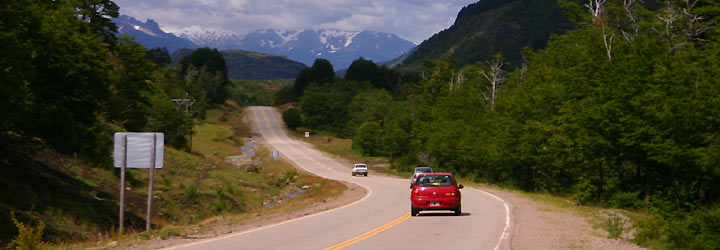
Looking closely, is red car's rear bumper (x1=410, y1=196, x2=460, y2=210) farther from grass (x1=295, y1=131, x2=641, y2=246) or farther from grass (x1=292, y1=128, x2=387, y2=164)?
grass (x1=292, y1=128, x2=387, y2=164)

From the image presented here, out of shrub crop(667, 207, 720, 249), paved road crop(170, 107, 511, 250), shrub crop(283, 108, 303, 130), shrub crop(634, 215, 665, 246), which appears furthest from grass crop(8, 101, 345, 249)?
shrub crop(283, 108, 303, 130)

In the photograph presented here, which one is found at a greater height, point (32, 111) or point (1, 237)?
point (32, 111)

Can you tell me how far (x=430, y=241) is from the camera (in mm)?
15102

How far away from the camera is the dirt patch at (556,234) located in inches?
596

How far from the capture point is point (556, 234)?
1752 centimetres

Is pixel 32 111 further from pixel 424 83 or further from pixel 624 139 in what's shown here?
pixel 424 83

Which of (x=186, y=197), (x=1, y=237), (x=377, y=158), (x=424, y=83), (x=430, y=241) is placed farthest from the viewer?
(x=424, y=83)

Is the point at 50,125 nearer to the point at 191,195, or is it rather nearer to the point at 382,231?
the point at 191,195

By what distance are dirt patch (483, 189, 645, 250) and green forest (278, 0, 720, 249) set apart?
2.16 meters

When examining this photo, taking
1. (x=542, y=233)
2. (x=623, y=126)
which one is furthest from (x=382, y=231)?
(x=623, y=126)

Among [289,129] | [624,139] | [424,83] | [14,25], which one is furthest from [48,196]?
[289,129]

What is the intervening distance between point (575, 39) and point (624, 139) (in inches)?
976

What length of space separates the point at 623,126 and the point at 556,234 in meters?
15.1

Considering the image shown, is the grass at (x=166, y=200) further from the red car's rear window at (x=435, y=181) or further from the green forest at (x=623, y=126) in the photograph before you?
the green forest at (x=623, y=126)
